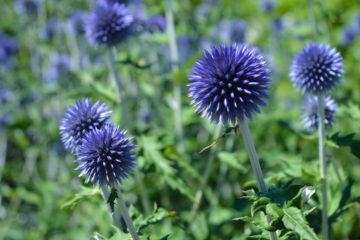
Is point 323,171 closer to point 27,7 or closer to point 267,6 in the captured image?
point 267,6

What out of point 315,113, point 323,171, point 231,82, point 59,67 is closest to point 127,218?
point 231,82

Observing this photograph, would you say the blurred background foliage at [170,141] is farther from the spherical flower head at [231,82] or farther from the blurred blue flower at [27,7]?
the spherical flower head at [231,82]

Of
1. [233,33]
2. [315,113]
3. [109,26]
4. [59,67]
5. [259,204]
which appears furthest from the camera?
[59,67]

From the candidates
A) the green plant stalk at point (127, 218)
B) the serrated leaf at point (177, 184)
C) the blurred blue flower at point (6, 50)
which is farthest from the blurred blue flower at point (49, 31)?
Answer: the green plant stalk at point (127, 218)

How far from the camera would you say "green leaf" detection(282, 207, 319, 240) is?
133cm

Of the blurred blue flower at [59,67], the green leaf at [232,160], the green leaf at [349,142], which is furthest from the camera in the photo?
the blurred blue flower at [59,67]

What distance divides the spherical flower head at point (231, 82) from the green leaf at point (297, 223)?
531 millimetres

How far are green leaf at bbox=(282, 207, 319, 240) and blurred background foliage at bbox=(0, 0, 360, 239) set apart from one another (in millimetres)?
448

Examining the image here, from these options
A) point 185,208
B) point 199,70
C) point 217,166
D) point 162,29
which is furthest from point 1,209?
point 199,70

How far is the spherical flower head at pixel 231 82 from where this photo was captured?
1.72m

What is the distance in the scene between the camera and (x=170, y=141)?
277 cm

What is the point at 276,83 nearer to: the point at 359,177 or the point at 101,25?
the point at 359,177

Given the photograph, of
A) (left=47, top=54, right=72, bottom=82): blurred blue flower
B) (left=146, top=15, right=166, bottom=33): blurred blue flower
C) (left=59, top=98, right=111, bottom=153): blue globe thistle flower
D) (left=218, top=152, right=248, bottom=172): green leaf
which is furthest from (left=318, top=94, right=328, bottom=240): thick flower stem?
(left=47, top=54, right=72, bottom=82): blurred blue flower

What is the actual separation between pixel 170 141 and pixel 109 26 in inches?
49.1
